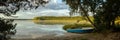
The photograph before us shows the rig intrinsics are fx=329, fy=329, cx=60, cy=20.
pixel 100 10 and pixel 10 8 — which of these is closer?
pixel 10 8

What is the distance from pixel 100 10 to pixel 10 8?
1114 centimetres

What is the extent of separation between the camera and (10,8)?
19.6 feet

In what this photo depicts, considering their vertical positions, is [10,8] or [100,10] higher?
[10,8]

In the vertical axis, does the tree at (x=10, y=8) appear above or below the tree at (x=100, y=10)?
above

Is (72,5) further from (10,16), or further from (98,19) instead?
(10,16)

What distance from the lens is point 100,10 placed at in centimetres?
1670

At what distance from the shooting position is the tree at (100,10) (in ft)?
53.8

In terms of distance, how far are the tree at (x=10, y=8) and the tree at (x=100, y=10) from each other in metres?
10.5

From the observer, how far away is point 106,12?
16.5 meters

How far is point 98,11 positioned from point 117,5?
3.36 feet

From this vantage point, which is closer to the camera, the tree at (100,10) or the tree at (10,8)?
the tree at (10,8)

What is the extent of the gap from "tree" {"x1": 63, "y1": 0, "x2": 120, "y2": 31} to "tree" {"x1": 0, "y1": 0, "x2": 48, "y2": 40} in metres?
10.5

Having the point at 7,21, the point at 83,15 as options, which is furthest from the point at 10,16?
the point at 83,15

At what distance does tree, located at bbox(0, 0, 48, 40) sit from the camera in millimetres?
5898
